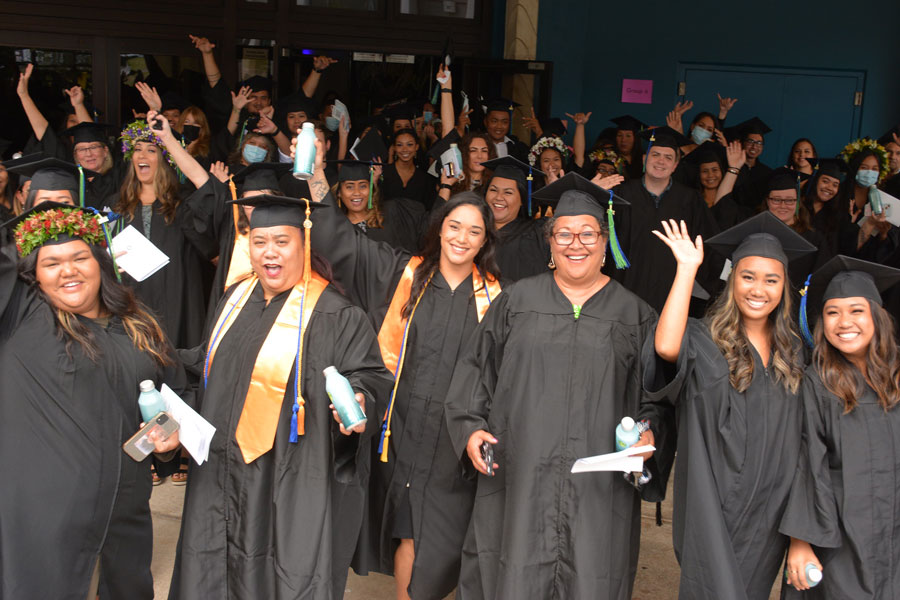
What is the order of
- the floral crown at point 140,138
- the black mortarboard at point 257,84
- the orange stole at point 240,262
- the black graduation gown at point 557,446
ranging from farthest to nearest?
the black mortarboard at point 257,84 < the floral crown at point 140,138 < the orange stole at point 240,262 < the black graduation gown at point 557,446

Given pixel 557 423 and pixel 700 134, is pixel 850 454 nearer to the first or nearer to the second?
pixel 557 423

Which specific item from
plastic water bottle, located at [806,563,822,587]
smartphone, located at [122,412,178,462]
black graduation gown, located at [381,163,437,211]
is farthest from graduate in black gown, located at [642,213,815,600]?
black graduation gown, located at [381,163,437,211]

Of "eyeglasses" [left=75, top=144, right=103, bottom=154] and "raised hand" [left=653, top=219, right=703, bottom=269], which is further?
"eyeglasses" [left=75, top=144, right=103, bottom=154]

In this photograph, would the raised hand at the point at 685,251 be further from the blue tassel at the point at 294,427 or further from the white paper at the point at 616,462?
the blue tassel at the point at 294,427

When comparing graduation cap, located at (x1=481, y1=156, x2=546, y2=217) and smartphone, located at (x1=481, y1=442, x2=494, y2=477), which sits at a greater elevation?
graduation cap, located at (x1=481, y1=156, x2=546, y2=217)

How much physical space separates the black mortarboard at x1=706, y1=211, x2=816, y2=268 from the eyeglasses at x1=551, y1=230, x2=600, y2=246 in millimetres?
433

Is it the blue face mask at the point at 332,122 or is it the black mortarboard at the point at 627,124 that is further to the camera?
the black mortarboard at the point at 627,124

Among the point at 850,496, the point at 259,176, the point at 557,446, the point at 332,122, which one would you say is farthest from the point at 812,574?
the point at 332,122

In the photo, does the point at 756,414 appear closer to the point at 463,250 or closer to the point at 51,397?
the point at 463,250

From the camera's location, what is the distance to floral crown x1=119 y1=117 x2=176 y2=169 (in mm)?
5212

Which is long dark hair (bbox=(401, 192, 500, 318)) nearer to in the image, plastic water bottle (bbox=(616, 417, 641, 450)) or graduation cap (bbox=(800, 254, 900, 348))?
plastic water bottle (bbox=(616, 417, 641, 450))

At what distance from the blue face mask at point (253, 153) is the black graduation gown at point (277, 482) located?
2.14 m

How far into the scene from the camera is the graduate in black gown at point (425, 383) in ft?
12.5

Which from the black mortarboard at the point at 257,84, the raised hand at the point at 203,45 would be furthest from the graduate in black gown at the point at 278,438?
the raised hand at the point at 203,45
